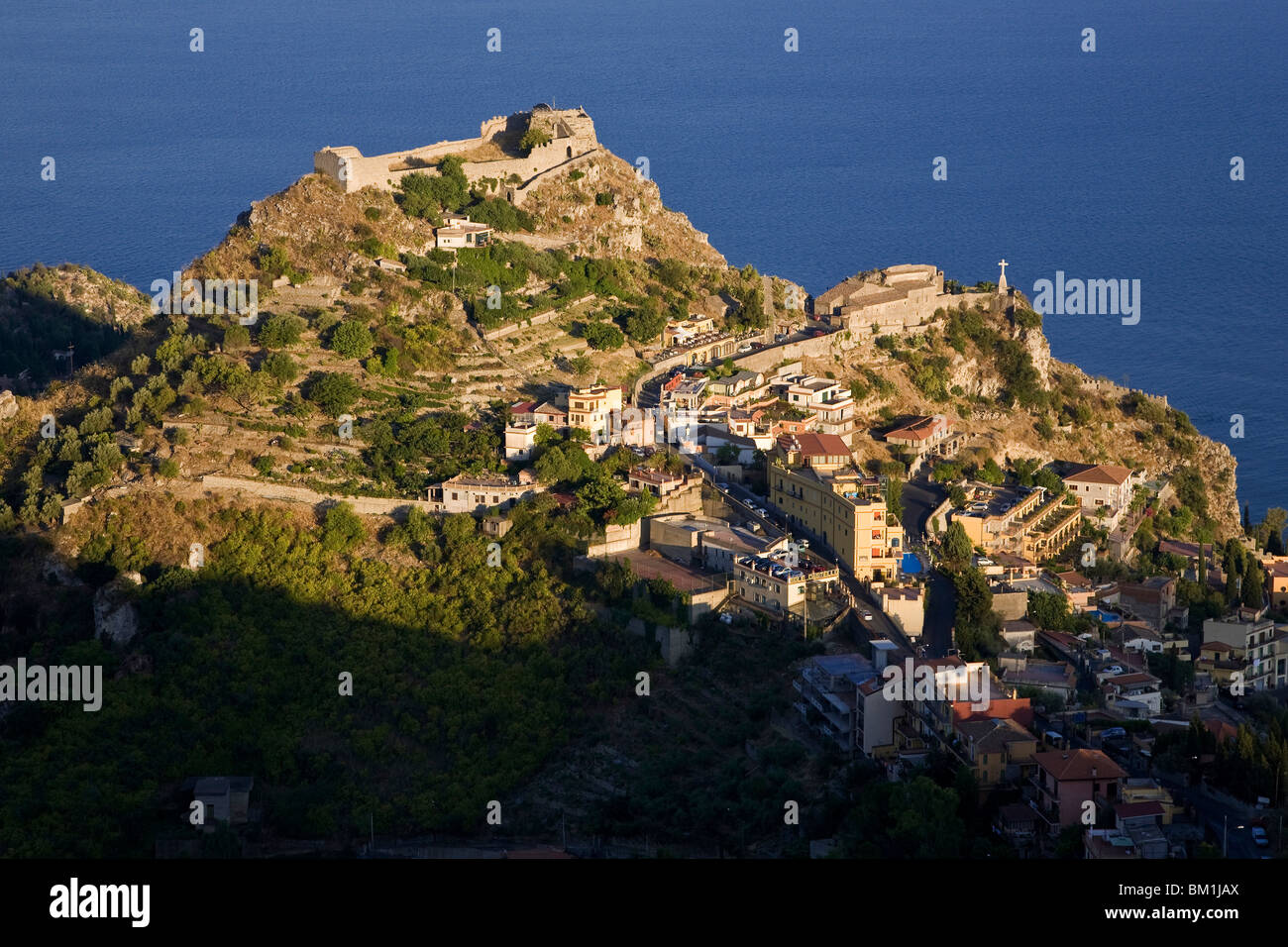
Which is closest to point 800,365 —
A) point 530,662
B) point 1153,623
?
point 1153,623

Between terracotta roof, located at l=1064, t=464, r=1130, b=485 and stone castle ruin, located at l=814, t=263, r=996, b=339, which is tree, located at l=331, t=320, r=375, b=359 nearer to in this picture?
stone castle ruin, located at l=814, t=263, r=996, b=339

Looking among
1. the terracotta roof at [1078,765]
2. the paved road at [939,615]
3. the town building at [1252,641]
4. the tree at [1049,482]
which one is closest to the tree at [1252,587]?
the town building at [1252,641]

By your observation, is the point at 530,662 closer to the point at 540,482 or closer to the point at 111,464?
the point at 540,482

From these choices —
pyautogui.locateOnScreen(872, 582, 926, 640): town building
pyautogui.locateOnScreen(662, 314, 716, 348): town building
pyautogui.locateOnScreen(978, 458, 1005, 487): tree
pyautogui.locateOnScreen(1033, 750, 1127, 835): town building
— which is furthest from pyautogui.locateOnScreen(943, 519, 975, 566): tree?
pyautogui.locateOnScreen(662, 314, 716, 348): town building

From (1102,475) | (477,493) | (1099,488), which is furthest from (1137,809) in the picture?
(1102,475)

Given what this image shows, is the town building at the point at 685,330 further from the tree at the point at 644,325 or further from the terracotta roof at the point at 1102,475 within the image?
the terracotta roof at the point at 1102,475

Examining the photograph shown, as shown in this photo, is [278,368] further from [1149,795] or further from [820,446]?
[1149,795]
